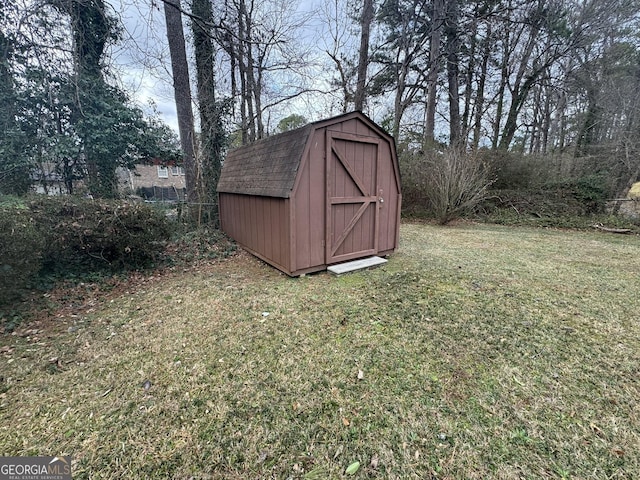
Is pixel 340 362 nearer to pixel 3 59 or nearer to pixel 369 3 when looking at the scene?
pixel 3 59

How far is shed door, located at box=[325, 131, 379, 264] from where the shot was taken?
175 inches

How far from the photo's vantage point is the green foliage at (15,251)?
2.81m

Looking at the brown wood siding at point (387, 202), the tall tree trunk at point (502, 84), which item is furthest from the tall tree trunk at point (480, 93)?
the brown wood siding at point (387, 202)

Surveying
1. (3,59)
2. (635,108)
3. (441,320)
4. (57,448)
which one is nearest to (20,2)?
(3,59)

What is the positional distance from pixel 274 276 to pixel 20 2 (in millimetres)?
5219

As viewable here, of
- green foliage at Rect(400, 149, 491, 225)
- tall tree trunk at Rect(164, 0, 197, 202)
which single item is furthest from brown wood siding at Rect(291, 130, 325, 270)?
green foliage at Rect(400, 149, 491, 225)

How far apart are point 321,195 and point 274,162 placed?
3.46 ft

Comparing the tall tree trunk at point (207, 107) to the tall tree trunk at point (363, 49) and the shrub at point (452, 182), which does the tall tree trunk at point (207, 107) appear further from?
the shrub at point (452, 182)

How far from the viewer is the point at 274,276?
4535 mm

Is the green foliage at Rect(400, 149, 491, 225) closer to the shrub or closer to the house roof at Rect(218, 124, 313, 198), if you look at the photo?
the shrub

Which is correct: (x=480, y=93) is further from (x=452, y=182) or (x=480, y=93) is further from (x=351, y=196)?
(x=351, y=196)

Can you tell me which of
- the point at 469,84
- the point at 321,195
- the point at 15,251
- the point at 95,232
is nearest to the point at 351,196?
the point at 321,195

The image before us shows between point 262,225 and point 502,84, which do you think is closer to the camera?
point 262,225

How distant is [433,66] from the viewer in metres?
10.5
